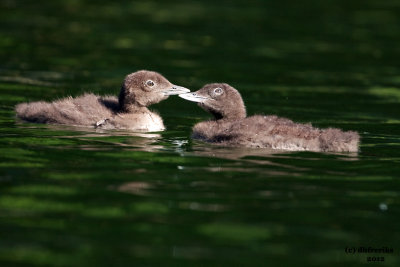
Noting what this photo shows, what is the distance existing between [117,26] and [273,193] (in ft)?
58.8

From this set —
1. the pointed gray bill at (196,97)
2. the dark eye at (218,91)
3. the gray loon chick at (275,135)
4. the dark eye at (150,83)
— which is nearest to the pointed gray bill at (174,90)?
the dark eye at (150,83)

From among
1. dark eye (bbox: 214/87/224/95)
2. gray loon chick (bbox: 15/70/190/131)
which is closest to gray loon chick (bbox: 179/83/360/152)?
dark eye (bbox: 214/87/224/95)

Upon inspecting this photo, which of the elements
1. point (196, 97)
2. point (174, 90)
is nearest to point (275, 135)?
point (196, 97)

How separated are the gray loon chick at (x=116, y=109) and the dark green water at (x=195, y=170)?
431 mm

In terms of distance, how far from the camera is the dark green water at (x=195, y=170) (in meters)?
8.46

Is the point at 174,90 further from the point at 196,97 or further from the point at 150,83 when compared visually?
the point at 196,97

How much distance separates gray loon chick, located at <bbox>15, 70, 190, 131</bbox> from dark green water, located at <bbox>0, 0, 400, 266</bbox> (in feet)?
1.41

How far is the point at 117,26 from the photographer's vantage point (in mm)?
27406

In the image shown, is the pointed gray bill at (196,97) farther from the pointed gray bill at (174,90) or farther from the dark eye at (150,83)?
the dark eye at (150,83)

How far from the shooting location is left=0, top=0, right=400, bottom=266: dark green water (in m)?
8.46

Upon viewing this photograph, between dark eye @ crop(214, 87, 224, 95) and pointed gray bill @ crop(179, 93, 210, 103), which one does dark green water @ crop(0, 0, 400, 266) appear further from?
dark eye @ crop(214, 87, 224, 95)

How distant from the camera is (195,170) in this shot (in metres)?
11.3

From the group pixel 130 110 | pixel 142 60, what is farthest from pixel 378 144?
pixel 142 60

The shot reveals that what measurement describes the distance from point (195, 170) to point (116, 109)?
4159mm
